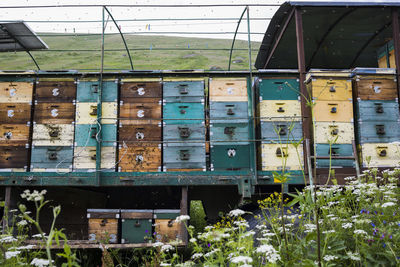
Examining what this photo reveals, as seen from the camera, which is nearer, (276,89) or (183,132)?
(183,132)

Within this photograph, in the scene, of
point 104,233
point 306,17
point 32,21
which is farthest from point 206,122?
point 32,21

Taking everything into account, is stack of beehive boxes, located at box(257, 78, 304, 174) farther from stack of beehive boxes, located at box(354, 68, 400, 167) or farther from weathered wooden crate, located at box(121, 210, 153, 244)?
weathered wooden crate, located at box(121, 210, 153, 244)

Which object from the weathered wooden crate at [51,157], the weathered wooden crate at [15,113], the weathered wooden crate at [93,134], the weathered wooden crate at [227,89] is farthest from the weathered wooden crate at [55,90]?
the weathered wooden crate at [227,89]

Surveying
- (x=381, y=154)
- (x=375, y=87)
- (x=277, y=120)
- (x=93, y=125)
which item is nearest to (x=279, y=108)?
(x=277, y=120)

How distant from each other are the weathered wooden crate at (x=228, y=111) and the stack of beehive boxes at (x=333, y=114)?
1419mm

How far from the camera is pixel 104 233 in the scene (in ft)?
20.2

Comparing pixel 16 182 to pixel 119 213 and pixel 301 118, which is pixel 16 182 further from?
pixel 301 118

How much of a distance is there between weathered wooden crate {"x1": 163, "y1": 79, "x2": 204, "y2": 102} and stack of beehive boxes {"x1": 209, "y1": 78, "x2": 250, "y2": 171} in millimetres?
249

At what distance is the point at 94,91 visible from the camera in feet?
23.0

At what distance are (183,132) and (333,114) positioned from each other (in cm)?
307

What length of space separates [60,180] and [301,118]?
15.9ft

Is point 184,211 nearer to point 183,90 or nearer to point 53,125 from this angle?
point 183,90

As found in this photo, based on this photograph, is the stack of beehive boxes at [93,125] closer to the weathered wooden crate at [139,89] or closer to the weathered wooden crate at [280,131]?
the weathered wooden crate at [139,89]

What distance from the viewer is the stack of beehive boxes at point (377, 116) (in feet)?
22.5
